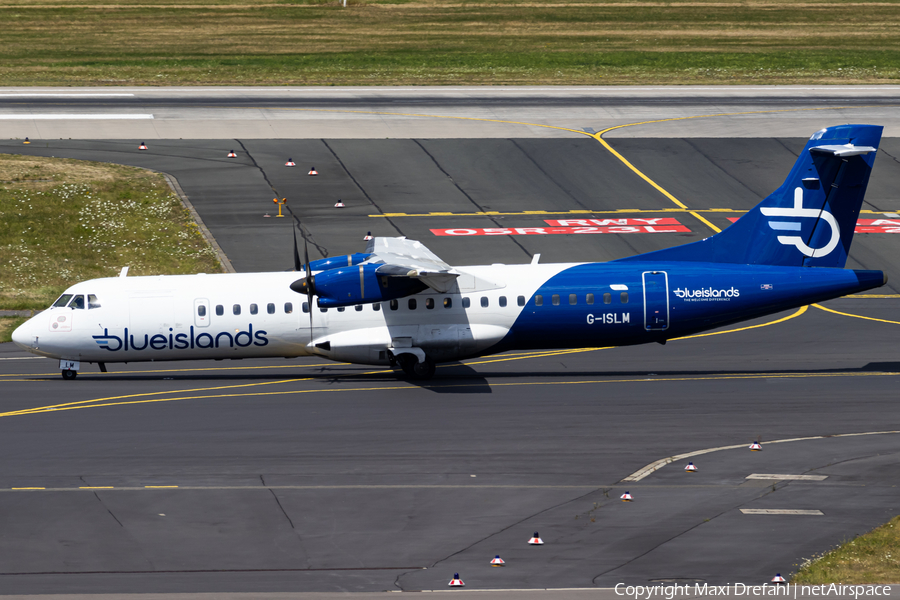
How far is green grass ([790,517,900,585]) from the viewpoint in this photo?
17.5m

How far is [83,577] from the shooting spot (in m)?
17.8

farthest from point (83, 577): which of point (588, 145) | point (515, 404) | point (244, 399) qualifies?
point (588, 145)

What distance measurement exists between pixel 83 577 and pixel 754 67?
71193mm

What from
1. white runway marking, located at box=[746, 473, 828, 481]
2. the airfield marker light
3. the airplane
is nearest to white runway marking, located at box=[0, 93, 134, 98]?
the airfield marker light

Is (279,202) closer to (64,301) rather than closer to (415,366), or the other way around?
(64,301)

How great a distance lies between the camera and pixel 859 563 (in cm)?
1808

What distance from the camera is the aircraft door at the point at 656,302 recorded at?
3020 centimetres

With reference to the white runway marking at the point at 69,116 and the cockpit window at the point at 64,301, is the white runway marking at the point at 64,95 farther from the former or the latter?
the cockpit window at the point at 64,301

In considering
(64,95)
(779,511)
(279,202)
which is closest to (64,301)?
(279,202)

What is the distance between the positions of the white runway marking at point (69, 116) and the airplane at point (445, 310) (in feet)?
107

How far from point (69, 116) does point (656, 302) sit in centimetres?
4278

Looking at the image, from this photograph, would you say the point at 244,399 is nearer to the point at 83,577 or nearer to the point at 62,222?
the point at 83,577

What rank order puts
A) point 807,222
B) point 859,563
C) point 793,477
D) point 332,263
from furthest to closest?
1. point 807,222
2. point 332,263
3. point 793,477
4. point 859,563

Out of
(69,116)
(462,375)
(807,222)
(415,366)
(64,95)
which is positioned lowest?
(462,375)
